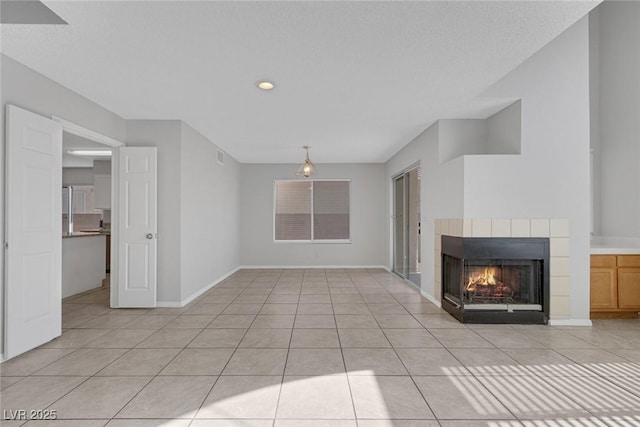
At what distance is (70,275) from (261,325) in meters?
3.81

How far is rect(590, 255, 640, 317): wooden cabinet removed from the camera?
3.99m

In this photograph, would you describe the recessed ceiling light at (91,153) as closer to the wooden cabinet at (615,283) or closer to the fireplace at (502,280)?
the fireplace at (502,280)

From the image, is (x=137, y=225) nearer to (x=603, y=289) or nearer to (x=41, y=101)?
(x=41, y=101)

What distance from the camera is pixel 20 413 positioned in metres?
2.07

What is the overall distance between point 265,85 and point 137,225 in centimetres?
272

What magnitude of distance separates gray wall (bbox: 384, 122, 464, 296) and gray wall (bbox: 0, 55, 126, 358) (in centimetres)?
452

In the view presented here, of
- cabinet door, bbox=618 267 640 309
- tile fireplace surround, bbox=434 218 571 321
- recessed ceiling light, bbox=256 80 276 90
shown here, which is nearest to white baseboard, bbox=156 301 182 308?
recessed ceiling light, bbox=256 80 276 90

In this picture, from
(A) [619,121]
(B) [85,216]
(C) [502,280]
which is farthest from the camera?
(B) [85,216]

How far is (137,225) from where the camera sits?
4.47 m

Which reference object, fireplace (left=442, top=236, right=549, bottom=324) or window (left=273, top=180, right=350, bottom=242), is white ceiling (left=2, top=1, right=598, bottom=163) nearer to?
fireplace (left=442, top=236, right=549, bottom=324)

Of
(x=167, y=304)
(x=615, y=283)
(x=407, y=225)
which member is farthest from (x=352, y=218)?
(x=615, y=283)

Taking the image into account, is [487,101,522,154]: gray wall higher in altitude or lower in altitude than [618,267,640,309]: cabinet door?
higher

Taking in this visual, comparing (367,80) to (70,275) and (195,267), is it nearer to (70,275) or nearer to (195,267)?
(195,267)

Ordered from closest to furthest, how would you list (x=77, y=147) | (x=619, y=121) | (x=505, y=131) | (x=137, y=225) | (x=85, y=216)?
(x=505, y=131) < (x=137, y=225) < (x=619, y=121) < (x=77, y=147) < (x=85, y=216)
